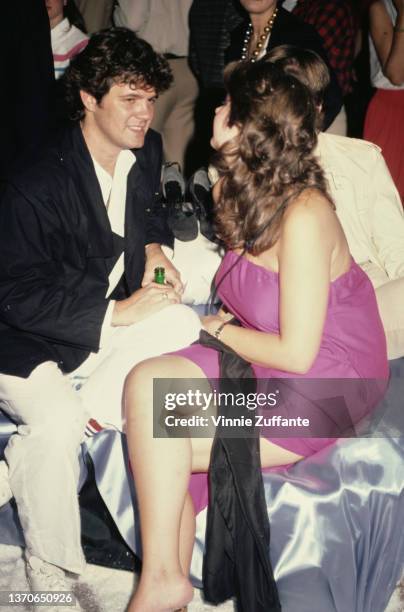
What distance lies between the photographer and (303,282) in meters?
1.55

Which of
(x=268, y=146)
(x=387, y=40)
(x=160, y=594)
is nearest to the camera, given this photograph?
(x=160, y=594)

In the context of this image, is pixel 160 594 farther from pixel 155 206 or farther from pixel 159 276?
pixel 155 206

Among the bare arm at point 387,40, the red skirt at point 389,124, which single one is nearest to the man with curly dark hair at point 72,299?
the bare arm at point 387,40

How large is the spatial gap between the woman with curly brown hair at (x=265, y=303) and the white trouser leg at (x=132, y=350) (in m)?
0.07

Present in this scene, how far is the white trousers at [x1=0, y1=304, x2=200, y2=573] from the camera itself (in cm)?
178

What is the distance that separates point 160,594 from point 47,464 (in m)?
0.46

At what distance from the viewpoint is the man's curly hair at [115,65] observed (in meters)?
2.00

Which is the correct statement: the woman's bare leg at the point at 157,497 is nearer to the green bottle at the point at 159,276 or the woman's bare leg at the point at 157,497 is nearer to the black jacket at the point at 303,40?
the green bottle at the point at 159,276

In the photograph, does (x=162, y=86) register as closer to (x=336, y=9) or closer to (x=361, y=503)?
(x=361, y=503)

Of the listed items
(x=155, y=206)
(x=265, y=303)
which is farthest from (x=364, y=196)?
(x=265, y=303)

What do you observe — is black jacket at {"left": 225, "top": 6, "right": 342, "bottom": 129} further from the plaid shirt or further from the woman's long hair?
the woman's long hair

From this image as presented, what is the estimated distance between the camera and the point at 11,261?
72.2 inches

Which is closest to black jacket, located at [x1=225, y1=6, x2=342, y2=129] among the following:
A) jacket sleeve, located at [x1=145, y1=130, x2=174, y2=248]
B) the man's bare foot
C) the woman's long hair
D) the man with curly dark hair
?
jacket sleeve, located at [x1=145, y1=130, x2=174, y2=248]

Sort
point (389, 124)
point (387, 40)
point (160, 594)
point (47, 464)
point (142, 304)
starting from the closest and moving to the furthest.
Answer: point (160, 594), point (47, 464), point (142, 304), point (387, 40), point (389, 124)
